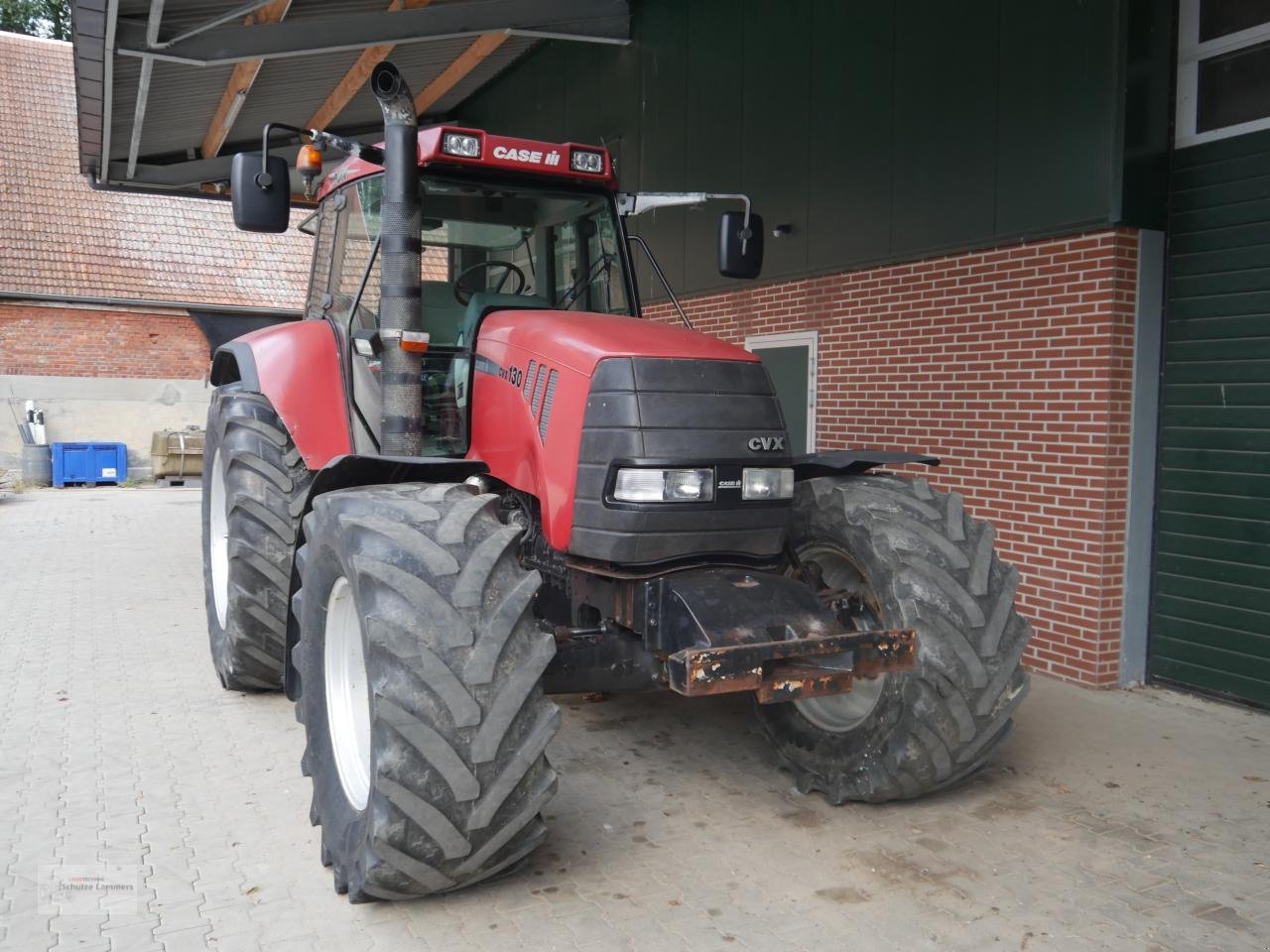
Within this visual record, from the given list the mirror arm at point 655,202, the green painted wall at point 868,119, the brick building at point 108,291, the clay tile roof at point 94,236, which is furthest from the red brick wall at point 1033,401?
the brick building at point 108,291

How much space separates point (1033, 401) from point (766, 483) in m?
2.97

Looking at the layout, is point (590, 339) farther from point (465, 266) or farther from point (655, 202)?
point (655, 202)

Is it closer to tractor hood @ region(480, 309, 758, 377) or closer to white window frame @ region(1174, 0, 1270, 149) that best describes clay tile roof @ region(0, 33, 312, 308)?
white window frame @ region(1174, 0, 1270, 149)

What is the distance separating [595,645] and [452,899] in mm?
→ 901

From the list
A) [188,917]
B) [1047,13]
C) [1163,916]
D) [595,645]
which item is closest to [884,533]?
[595,645]

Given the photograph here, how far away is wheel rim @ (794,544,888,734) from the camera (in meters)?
3.94

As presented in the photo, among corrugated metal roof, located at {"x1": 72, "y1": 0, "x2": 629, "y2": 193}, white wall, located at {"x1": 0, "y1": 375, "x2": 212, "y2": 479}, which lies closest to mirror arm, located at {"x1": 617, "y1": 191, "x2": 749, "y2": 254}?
corrugated metal roof, located at {"x1": 72, "y1": 0, "x2": 629, "y2": 193}

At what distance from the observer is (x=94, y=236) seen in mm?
19406

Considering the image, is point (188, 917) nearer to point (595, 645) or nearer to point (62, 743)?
point (595, 645)

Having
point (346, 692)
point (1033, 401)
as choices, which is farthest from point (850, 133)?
point (346, 692)

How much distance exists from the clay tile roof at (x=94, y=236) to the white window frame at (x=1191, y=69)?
16063 mm

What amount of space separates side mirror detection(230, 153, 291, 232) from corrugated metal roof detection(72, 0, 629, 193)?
2.65m

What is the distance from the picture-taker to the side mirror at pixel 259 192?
4.12 metres

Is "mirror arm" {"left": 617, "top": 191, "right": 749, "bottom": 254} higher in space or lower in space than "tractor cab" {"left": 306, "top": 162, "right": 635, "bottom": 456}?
higher
